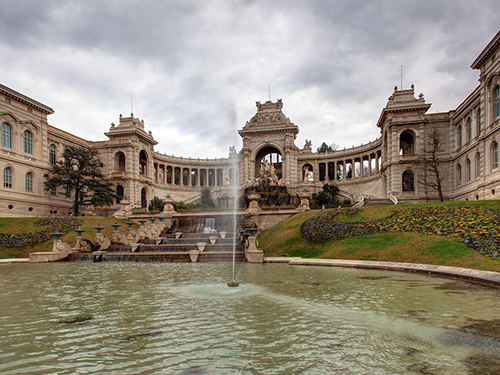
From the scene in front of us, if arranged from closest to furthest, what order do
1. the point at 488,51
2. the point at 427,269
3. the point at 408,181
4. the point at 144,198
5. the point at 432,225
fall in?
the point at 427,269, the point at 432,225, the point at 488,51, the point at 408,181, the point at 144,198

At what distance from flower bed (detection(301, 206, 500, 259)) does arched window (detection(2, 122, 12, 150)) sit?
41.6m

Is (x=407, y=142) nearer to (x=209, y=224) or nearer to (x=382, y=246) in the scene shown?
(x=209, y=224)

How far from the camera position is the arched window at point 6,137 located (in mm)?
40656

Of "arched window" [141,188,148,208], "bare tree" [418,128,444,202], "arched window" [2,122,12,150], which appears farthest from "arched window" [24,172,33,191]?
"bare tree" [418,128,444,202]

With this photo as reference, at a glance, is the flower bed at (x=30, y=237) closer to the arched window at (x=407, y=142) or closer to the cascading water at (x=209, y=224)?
the cascading water at (x=209, y=224)

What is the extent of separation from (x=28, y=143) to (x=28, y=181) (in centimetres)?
567

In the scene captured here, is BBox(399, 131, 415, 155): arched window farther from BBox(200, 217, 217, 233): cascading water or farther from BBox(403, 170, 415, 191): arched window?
BBox(200, 217, 217, 233): cascading water

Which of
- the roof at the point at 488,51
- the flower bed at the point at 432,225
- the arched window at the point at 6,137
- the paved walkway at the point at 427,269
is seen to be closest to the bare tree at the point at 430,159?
the roof at the point at 488,51

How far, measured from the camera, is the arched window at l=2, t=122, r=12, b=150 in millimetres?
40656

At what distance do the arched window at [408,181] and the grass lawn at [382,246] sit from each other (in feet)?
91.1

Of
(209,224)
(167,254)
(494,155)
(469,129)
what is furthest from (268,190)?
(469,129)

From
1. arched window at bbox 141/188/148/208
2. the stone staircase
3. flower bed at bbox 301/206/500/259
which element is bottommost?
the stone staircase

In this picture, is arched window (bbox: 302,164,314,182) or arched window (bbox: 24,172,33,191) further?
arched window (bbox: 302,164,314,182)

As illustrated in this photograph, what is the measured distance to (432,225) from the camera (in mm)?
17938
